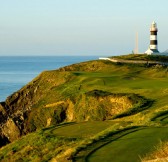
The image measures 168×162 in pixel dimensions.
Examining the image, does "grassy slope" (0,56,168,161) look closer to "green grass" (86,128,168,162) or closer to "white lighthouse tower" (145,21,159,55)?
"green grass" (86,128,168,162)

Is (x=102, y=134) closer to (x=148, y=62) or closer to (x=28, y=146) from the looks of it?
(x=28, y=146)

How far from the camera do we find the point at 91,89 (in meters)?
48.6

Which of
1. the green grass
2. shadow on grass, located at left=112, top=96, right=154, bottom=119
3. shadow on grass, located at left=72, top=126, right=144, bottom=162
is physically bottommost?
shadow on grass, located at left=112, top=96, right=154, bottom=119

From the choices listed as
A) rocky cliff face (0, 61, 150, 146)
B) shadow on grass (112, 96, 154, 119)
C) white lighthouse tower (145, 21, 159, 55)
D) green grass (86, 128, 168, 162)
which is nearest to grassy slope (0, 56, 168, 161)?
green grass (86, 128, 168, 162)

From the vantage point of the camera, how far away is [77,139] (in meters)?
21.3

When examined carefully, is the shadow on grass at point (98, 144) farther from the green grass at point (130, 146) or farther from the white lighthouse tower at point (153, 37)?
the white lighthouse tower at point (153, 37)

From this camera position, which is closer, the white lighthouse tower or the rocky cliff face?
the rocky cliff face

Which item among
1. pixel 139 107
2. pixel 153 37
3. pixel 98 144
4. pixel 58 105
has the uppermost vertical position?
pixel 153 37

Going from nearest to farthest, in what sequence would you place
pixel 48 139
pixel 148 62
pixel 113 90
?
pixel 48 139 → pixel 113 90 → pixel 148 62

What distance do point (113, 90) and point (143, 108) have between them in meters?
11.9

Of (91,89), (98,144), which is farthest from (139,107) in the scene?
(98,144)

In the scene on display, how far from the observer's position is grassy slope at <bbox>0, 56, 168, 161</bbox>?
2029 centimetres

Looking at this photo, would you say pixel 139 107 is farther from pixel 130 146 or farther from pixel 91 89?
pixel 130 146

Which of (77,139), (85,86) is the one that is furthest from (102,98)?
(77,139)
